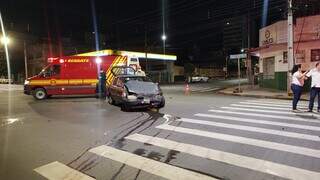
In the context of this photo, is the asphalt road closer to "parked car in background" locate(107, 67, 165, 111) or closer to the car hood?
"parked car in background" locate(107, 67, 165, 111)

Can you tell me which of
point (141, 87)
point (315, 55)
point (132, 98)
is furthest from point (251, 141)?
point (315, 55)

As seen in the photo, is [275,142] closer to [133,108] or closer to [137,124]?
[137,124]

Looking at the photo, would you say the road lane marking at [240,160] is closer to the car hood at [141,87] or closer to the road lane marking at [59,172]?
the road lane marking at [59,172]

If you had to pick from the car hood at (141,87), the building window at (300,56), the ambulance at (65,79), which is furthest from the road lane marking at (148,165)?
the building window at (300,56)

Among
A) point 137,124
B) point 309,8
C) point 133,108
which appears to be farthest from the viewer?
point 309,8

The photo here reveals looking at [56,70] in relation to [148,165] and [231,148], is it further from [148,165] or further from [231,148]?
[148,165]

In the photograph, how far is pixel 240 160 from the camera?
6.64m

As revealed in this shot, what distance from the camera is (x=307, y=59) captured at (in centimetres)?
2548

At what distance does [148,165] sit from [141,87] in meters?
8.60

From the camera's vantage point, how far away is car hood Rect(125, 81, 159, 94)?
14461 millimetres

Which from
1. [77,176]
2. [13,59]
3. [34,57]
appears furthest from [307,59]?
[13,59]

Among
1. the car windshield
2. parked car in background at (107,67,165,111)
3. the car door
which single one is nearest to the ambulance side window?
the car door

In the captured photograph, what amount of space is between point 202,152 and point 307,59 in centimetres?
2081

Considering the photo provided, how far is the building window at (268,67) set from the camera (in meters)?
30.3
